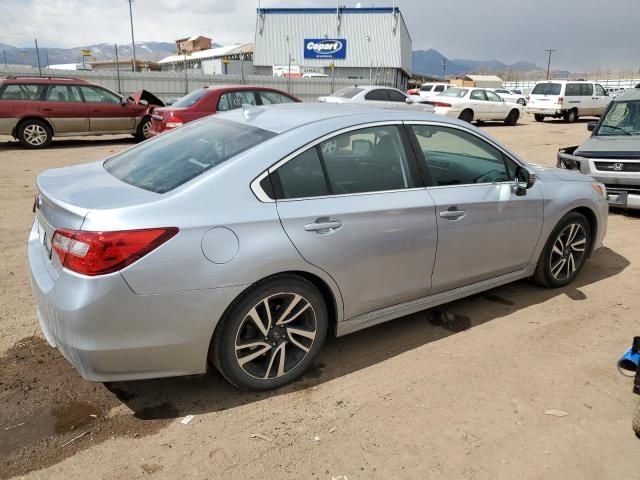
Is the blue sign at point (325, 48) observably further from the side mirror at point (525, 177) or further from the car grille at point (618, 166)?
the side mirror at point (525, 177)

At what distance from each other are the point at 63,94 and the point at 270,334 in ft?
41.2

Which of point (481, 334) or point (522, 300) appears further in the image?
point (522, 300)

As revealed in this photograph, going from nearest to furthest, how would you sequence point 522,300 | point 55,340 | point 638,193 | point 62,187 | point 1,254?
1. point 55,340
2. point 62,187
3. point 522,300
4. point 1,254
5. point 638,193

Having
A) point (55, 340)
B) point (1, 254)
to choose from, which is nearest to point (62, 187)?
point (55, 340)

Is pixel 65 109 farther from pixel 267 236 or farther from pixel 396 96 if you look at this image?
pixel 267 236

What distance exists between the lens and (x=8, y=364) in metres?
3.34

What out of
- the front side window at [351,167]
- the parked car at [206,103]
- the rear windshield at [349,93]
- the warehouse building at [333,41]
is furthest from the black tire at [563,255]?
the warehouse building at [333,41]

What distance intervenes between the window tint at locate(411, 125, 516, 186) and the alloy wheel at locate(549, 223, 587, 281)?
2.84ft

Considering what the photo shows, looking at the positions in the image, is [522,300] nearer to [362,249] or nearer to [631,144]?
[362,249]

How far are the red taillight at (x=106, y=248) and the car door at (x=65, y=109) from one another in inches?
477

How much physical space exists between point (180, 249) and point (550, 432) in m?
2.12

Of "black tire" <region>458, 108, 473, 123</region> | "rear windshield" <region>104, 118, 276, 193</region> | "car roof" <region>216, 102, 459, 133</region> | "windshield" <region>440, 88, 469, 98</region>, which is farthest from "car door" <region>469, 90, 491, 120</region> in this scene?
"rear windshield" <region>104, 118, 276, 193</region>

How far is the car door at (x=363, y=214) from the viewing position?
9.88 ft

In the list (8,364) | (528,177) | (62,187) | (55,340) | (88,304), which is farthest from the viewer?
(528,177)
